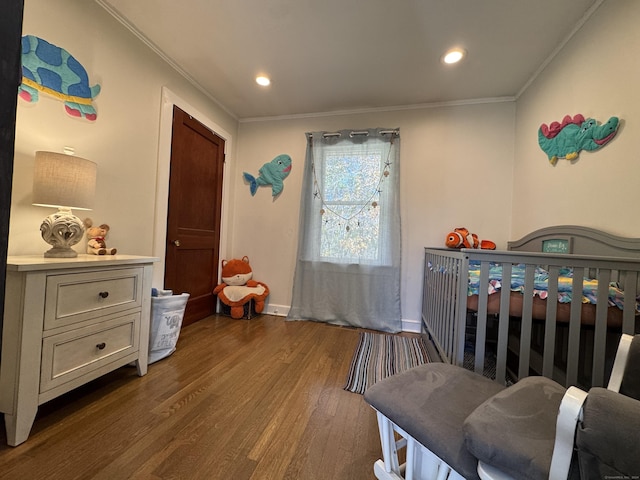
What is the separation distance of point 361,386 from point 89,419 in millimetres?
1360

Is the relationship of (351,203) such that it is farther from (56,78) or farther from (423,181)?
(56,78)

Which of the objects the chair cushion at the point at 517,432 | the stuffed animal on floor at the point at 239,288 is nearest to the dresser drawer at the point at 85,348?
the stuffed animal on floor at the point at 239,288

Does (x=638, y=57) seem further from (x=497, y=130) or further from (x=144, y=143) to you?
(x=144, y=143)

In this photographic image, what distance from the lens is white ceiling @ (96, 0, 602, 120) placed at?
1504 millimetres

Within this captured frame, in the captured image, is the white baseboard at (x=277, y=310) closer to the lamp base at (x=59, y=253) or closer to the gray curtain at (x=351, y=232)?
the gray curtain at (x=351, y=232)

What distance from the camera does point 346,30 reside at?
166 centimetres

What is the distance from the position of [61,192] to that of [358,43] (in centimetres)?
204

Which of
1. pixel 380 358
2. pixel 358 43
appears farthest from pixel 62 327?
pixel 358 43

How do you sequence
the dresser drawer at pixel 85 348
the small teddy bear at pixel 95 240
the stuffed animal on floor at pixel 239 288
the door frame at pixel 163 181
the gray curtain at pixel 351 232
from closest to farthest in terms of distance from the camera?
the dresser drawer at pixel 85 348, the small teddy bear at pixel 95 240, the door frame at pixel 163 181, the gray curtain at pixel 351 232, the stuffed animal on floor at pixel 239 288

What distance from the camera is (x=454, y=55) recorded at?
1833mm

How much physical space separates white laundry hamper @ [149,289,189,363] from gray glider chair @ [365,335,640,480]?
149 centimetres

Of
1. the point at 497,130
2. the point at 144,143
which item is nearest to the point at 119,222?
the point at 144,143

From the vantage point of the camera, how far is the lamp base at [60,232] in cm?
121

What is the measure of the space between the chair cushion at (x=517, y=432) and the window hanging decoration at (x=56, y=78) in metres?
2.29
